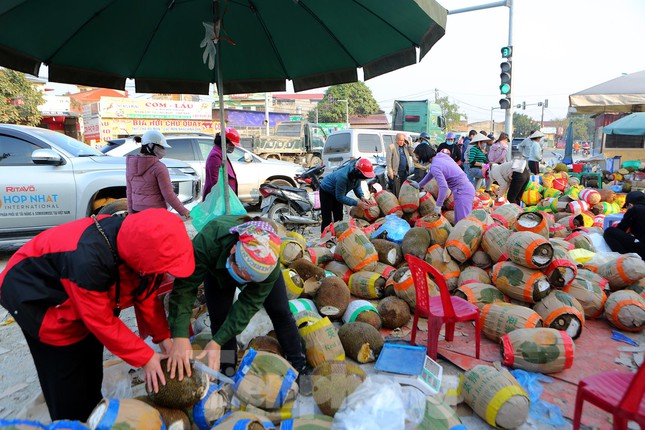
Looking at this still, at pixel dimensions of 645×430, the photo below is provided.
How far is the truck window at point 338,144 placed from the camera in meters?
11.1

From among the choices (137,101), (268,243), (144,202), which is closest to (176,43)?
(144,202)

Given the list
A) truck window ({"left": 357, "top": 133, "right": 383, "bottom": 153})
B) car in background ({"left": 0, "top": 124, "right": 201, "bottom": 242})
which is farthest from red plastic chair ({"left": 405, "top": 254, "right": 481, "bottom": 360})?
truck window ({"left": 357, "top": 133, "right": 383, "bottom": 153})

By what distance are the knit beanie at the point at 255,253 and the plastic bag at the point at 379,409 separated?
0.77 metres

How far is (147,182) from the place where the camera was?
4148mm

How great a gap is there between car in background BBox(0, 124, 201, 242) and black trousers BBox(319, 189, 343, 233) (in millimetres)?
2698

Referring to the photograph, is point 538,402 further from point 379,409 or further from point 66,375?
point 66,375

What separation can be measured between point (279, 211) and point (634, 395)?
5.95 metres

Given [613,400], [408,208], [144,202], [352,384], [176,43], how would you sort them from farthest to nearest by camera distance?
[408,208] → [144,202] → [176,43] → [352,384] → [613,400]

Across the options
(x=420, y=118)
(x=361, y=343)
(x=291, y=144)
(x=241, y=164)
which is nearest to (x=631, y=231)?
(x=361, y=343)

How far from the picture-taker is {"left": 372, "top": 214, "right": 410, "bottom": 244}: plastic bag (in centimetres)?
512

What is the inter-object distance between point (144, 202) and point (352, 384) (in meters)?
2.97

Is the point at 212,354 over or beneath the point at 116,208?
beneath

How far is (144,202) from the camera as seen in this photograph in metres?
4.19

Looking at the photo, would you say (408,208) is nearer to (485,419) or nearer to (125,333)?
(485,419)
